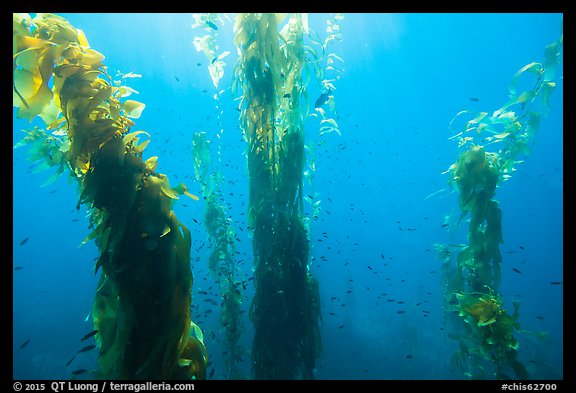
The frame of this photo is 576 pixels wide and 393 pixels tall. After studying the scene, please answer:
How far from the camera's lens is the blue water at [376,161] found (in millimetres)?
17688

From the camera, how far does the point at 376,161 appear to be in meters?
91.2

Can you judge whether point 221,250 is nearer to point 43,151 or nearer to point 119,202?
point 43,151

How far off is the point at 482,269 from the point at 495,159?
1.66m

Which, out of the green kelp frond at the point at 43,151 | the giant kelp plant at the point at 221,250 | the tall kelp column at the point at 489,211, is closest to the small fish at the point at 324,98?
the giant kelp plant at the point at 221,250

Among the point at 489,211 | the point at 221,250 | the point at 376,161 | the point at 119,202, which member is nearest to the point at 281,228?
the point at 221,250

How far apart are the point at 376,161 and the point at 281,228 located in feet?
301

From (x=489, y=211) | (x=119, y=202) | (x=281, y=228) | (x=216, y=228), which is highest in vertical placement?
(x=216, y=228)

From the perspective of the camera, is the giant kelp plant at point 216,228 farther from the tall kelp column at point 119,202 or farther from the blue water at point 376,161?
the tall kelp column at point 119,202

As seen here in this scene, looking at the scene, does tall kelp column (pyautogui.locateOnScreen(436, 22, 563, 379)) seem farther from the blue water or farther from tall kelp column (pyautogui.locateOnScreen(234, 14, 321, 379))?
tall kelp column (pyautogui.locateOnScreen(234, 14, 321, 379))

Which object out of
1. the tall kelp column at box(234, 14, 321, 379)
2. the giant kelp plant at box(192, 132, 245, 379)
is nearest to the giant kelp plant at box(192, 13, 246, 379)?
the giant kelp plant at box(192, 132, 245, 379)

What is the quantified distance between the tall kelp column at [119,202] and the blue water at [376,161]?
749 mm

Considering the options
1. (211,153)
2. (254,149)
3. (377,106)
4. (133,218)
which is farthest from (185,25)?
(377,106)

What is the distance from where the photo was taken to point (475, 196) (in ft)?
14.6

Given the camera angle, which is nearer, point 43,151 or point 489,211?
point 43,151
